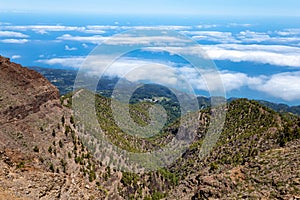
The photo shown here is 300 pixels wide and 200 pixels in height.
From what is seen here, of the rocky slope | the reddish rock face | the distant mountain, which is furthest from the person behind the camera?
the reddish rock face

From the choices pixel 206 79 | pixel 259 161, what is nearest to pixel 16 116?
pixel 206 79

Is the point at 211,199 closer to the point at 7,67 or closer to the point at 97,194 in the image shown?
the point at 97,194

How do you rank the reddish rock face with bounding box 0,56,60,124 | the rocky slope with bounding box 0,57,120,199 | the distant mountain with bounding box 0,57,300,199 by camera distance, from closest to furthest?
1. the distant mountain with bounding box 0,57,300,199
2. the rocky slope with bounding box 0,57,120,199
3. the reddish rock face with bounding box 0,56,60,124

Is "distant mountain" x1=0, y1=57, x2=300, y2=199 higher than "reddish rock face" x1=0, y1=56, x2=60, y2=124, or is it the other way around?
"reddish rock face" x1=0, y1=56, x2=60, y2=124

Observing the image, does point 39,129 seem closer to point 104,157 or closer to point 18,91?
point 18,91

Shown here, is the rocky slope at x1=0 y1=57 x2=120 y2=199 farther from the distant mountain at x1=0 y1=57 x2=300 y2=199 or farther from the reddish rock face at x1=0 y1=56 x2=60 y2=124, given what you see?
the distant mountain at x1=0 y1=57 x2=300 y2=199

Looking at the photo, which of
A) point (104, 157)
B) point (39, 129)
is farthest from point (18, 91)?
point (104, 157)

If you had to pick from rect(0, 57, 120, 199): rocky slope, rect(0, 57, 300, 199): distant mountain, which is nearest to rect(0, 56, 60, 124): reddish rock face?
rect(0, 57, 120, 199): rocky slope

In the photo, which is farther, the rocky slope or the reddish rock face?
the reddish rock face
